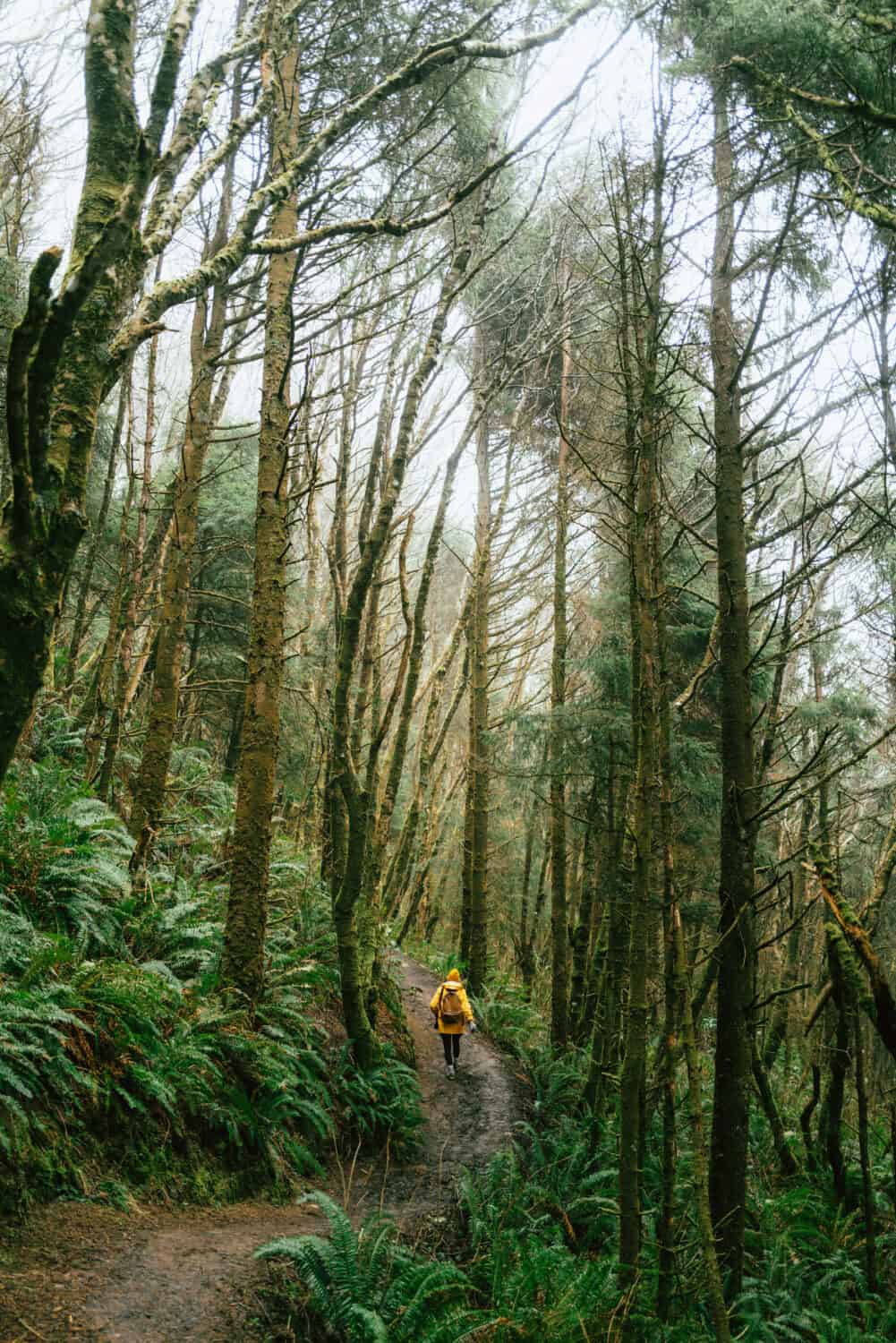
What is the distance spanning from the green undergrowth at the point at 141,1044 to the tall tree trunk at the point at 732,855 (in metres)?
2.49

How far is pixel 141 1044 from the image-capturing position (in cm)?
495

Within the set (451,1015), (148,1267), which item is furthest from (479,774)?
(148,1267)

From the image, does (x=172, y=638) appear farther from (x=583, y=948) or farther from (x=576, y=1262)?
(x=583, y=948)

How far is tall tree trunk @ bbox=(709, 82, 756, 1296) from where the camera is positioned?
16.1 ft

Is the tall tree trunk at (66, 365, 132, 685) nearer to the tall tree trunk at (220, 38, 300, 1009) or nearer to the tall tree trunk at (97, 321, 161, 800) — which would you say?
the tall tree trunk at (97, 321, 161, 800)

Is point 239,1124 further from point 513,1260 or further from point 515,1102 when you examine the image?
point 515,1102

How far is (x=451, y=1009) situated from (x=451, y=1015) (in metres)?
0.07

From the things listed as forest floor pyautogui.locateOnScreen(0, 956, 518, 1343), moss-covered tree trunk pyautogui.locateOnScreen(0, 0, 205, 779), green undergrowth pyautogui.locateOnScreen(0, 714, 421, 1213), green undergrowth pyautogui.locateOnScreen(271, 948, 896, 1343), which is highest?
moss-covered tree trunk pyautogui.locateOnScreen(0, 0, 205, 779)

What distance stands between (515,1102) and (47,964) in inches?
232

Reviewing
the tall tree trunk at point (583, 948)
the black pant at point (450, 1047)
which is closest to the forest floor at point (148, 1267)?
the black pant at point (450, 1047)

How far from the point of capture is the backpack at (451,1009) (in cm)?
871

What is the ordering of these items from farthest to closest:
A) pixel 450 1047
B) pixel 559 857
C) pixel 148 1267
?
pixel 559 857 < pixel 450 1047 < pixel 148 1267

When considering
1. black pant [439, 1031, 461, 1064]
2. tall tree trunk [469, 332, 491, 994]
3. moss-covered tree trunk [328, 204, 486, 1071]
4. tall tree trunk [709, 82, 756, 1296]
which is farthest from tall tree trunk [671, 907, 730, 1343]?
tall tree trunk [469, 332, 491, 994]

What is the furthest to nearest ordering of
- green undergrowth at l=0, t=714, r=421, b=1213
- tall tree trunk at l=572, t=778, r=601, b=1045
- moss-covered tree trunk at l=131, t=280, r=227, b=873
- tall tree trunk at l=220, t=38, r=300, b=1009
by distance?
tall tree trunk at l=572, t=778, r=601, b=1045, moss-covered tree trunk at l=131, t=280, r=227, b=873, tall tree trunk at l=220, t=38, r=300, b=1009, green undergrowth at l=0, t=714, r=421, b=1213
